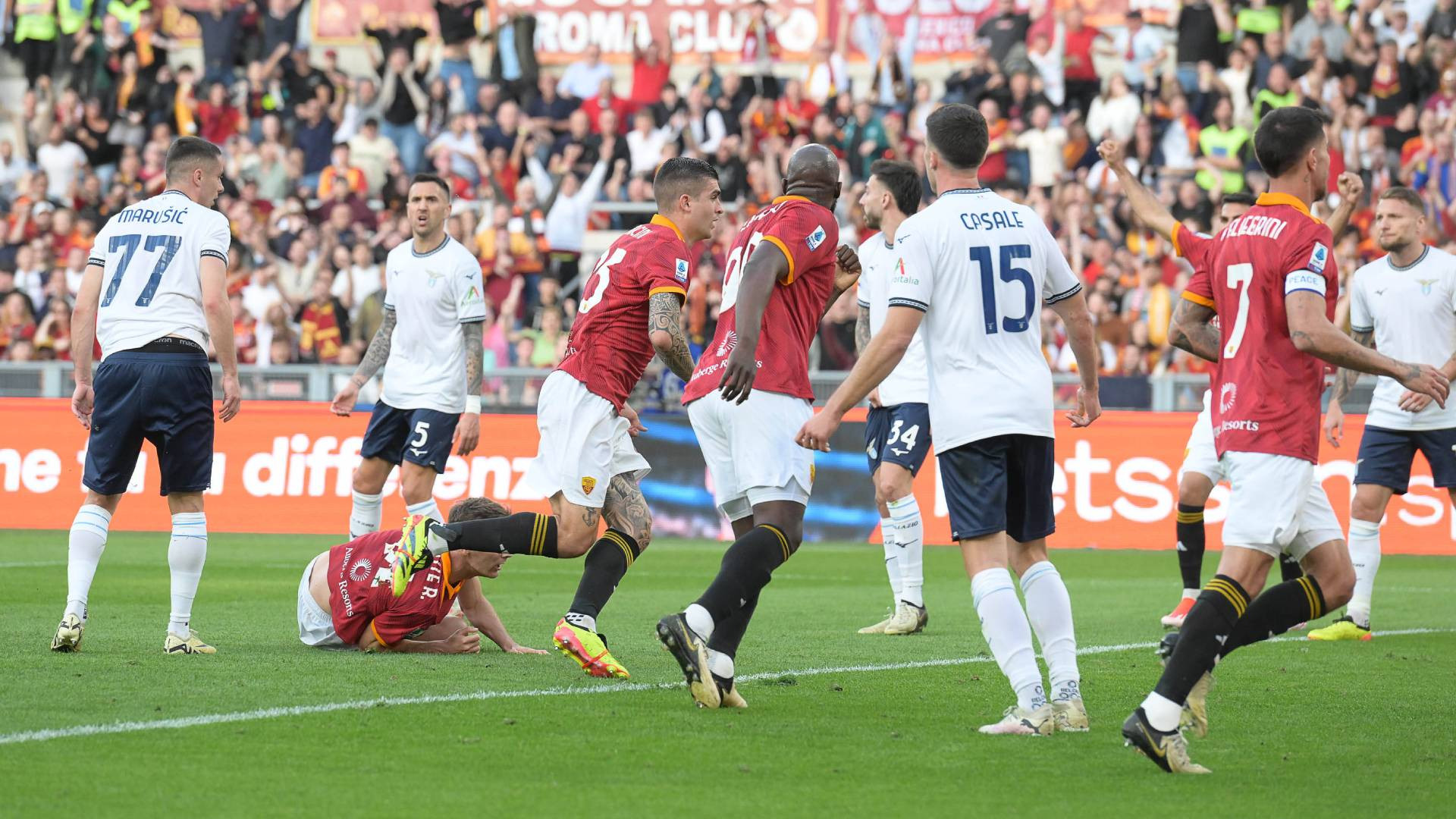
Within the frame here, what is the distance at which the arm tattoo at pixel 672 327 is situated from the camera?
7.17 metres

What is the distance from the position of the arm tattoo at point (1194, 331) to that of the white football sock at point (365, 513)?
5.82 meters

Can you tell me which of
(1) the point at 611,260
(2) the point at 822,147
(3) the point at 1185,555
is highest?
(2) the point at 822,147

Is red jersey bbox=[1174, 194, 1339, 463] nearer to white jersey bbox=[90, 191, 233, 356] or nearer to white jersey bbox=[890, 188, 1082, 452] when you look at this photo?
white jersey bbox=[890, 188, 1082, 452]

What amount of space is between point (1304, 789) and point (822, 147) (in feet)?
10.5

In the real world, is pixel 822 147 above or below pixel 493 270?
above

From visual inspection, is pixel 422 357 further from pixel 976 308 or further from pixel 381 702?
pixel 976 308

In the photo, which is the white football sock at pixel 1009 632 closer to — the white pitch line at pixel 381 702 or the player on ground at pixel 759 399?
the player on ground at pixel 759 399

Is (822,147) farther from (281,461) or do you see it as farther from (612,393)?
(281,461)

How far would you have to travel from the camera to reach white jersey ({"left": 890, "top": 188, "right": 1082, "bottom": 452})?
6.05m

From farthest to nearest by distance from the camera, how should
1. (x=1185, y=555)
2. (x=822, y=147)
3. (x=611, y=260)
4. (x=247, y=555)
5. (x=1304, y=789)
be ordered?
(x=247, y=555) < (x=1185, y=555) < (x=611, y=260) < (x=822, y=147) < (x=1304, y=789)

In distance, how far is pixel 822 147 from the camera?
7.11 m

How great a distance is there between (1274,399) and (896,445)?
4.71 meters

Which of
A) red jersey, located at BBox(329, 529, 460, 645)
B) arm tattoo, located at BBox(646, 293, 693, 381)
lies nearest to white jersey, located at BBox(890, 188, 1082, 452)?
arm tattoo, located at BBox(646, 293, 693, 381)

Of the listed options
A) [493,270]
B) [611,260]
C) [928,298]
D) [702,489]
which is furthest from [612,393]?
[493,270]
